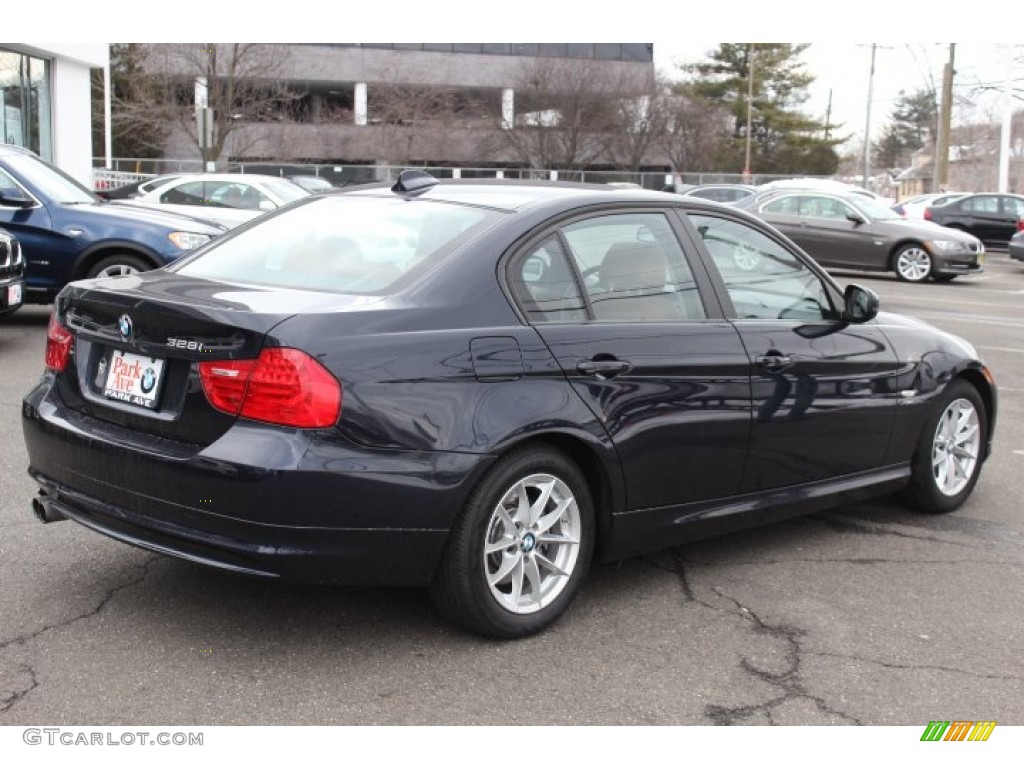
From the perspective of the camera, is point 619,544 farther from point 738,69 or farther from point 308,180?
point 738,69

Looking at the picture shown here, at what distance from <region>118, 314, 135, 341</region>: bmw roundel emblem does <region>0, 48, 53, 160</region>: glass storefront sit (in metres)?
20.5

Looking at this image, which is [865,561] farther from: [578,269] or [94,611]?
[94,611]

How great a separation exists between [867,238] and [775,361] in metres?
17.1

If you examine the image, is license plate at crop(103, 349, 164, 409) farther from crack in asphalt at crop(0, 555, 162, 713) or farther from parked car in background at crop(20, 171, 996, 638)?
crack in asphalt at crop(0, 555, 162, 713)

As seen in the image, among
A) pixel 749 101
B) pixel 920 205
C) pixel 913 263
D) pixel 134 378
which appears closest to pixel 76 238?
pixel 134 378

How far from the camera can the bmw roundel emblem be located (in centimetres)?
392

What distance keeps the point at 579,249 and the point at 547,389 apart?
0.66 m

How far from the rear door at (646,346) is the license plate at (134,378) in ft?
4.00

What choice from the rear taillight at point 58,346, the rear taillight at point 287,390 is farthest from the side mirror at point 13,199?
the rear taillight at point 287,390

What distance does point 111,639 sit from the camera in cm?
395

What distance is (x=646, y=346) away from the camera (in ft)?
14.3

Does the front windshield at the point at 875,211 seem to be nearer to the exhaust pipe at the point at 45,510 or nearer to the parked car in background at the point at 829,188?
the parked car in background at the point at 829,188

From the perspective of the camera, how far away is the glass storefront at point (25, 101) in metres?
23.3

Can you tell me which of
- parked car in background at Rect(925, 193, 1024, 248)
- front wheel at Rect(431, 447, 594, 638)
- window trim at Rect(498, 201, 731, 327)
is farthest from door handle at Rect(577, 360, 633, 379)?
parked car in background at Rect(925, 193, 1024, 248)
